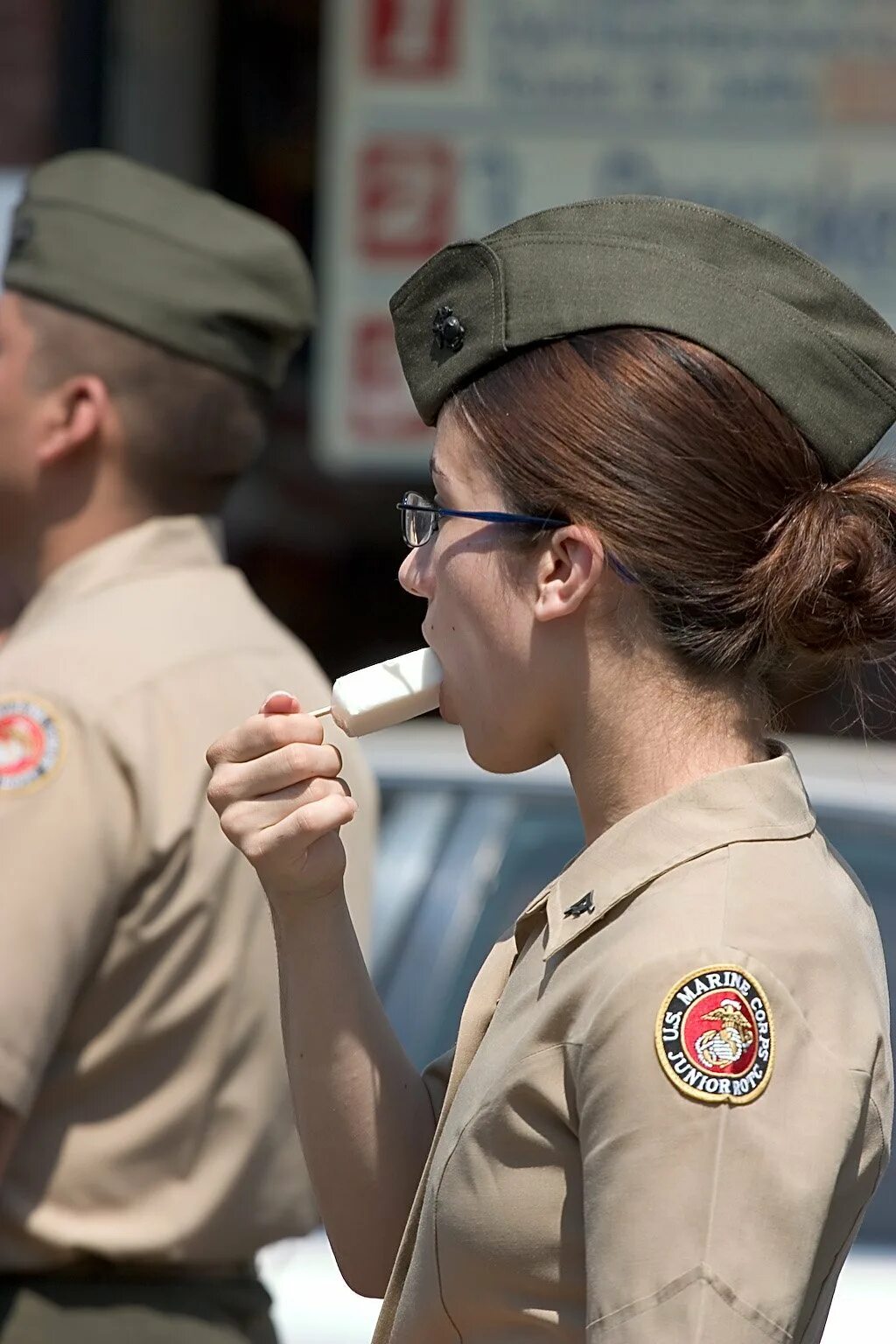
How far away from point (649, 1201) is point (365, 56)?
160 inches

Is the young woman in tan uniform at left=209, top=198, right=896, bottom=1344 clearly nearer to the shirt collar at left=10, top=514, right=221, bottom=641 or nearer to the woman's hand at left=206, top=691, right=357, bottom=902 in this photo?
the woman's hand at left=206, top=691, right=357, bottom=902

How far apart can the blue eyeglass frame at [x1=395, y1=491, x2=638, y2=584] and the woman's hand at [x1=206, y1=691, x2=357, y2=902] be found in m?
0.18

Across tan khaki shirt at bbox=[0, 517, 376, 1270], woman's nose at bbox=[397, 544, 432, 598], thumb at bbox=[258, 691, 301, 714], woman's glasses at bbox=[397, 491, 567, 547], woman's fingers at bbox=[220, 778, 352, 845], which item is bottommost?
tan khaki shirt at bbox=[0, 517, 376, 1270]

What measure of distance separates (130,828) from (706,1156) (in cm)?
105

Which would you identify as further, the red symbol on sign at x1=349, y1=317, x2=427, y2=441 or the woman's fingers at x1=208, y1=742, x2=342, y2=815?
the red symbol on sign at x1=349, y1=317, x2=427, y2=441

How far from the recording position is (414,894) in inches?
119

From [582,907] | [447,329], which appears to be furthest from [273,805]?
[447,329]

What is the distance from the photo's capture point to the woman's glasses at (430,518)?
1385 millimetres

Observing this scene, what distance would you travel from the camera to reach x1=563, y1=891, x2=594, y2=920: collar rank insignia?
4.45ft

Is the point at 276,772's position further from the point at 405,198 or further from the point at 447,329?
the point at 405,198

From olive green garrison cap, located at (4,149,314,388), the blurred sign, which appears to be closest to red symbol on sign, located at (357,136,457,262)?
the blurred sign

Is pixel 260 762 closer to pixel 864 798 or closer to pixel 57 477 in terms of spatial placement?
pixel 57 477

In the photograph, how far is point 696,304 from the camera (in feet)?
4.39

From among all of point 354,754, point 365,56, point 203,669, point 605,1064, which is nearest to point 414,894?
point 354,754
